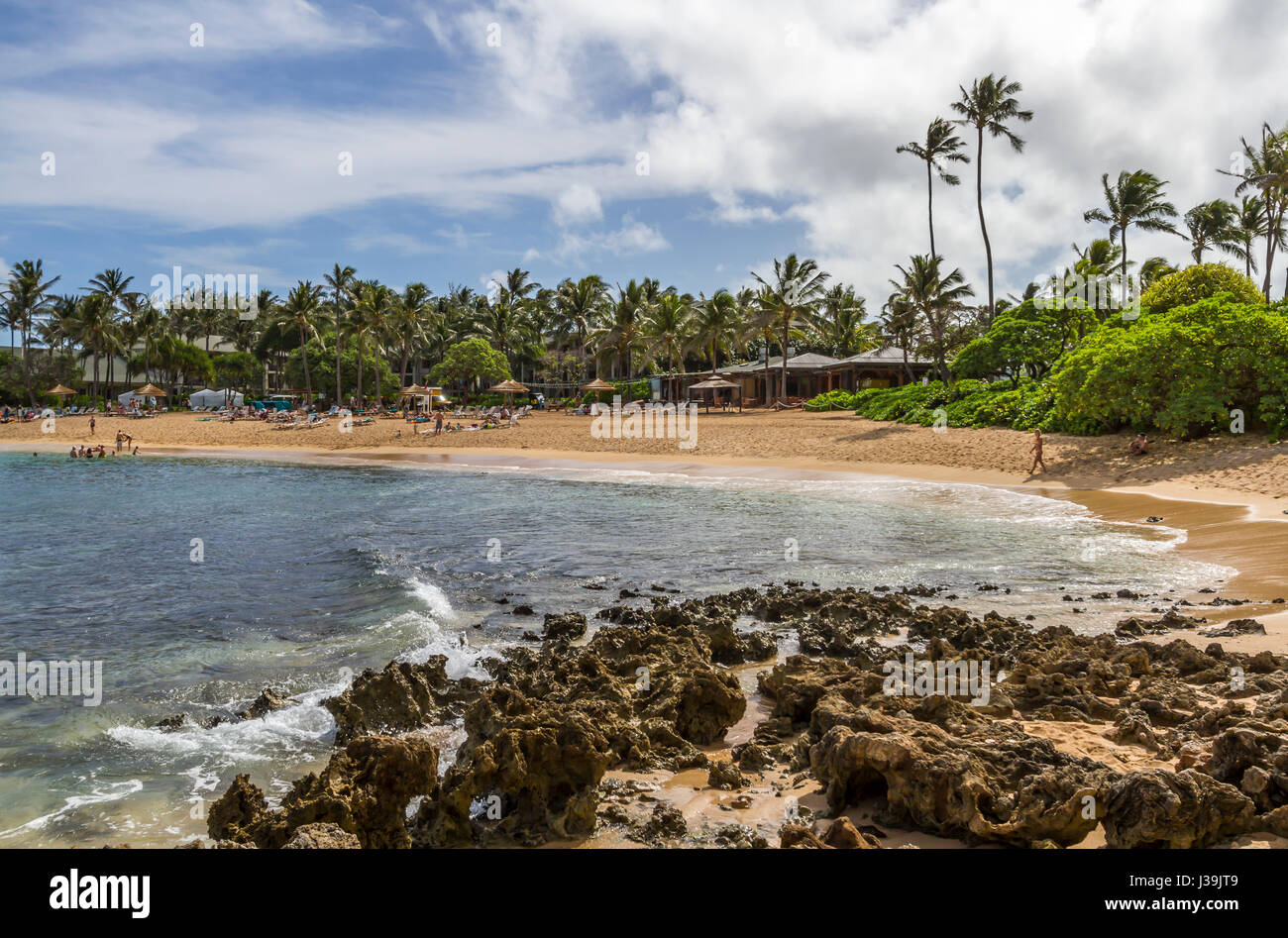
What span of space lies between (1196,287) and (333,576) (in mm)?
33344

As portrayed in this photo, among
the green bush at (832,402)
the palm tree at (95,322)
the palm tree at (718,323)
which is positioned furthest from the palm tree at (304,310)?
the green bush at (832,402)

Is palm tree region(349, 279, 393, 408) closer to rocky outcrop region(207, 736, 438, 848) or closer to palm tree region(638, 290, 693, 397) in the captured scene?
palm tree region(638, 290, 693, 397)

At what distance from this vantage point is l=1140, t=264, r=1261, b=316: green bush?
104 ft

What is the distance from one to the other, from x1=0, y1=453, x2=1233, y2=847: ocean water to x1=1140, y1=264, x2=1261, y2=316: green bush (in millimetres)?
13786

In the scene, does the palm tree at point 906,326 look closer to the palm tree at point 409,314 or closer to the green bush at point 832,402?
the green bush at point 832,402

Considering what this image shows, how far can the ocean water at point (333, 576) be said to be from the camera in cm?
707

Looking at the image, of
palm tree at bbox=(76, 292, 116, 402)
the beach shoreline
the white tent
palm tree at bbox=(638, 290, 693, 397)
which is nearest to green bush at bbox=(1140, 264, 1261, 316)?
the beach shoreline
